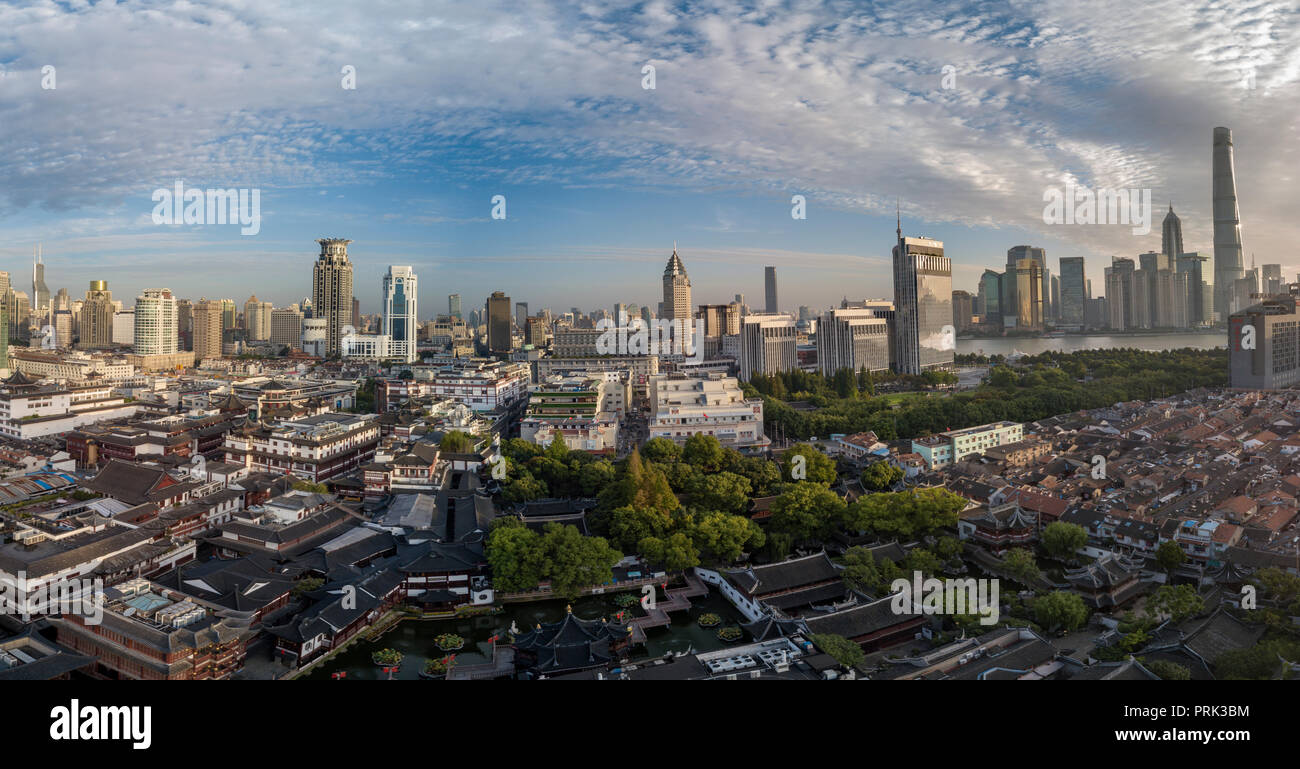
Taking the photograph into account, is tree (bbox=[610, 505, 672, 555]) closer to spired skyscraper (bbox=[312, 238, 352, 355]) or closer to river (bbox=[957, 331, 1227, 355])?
river (bbox=[957, 331, 1227, 355])

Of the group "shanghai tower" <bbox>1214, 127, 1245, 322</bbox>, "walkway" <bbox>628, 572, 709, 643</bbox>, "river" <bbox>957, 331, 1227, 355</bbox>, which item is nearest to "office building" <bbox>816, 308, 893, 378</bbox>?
"river" <bbox>957, 331, 1227, 355</bbox>

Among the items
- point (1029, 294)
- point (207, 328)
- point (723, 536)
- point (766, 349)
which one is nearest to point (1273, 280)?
point (1029, 294)

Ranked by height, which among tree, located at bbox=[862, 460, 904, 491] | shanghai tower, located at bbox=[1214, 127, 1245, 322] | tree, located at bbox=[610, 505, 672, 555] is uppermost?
shanghai tower, located at bbox=[1214, 127, 1245, 322]

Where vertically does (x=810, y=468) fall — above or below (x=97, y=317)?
below

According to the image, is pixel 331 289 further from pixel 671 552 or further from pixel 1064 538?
pixel 1064 538


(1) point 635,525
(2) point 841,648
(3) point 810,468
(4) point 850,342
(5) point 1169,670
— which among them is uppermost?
(4) point 850,342

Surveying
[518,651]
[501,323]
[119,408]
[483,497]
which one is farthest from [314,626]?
[501,323]

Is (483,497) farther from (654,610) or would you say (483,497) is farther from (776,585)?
(776,585)

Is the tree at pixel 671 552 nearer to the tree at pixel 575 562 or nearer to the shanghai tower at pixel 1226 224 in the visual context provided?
the tree at pixel 575 562
